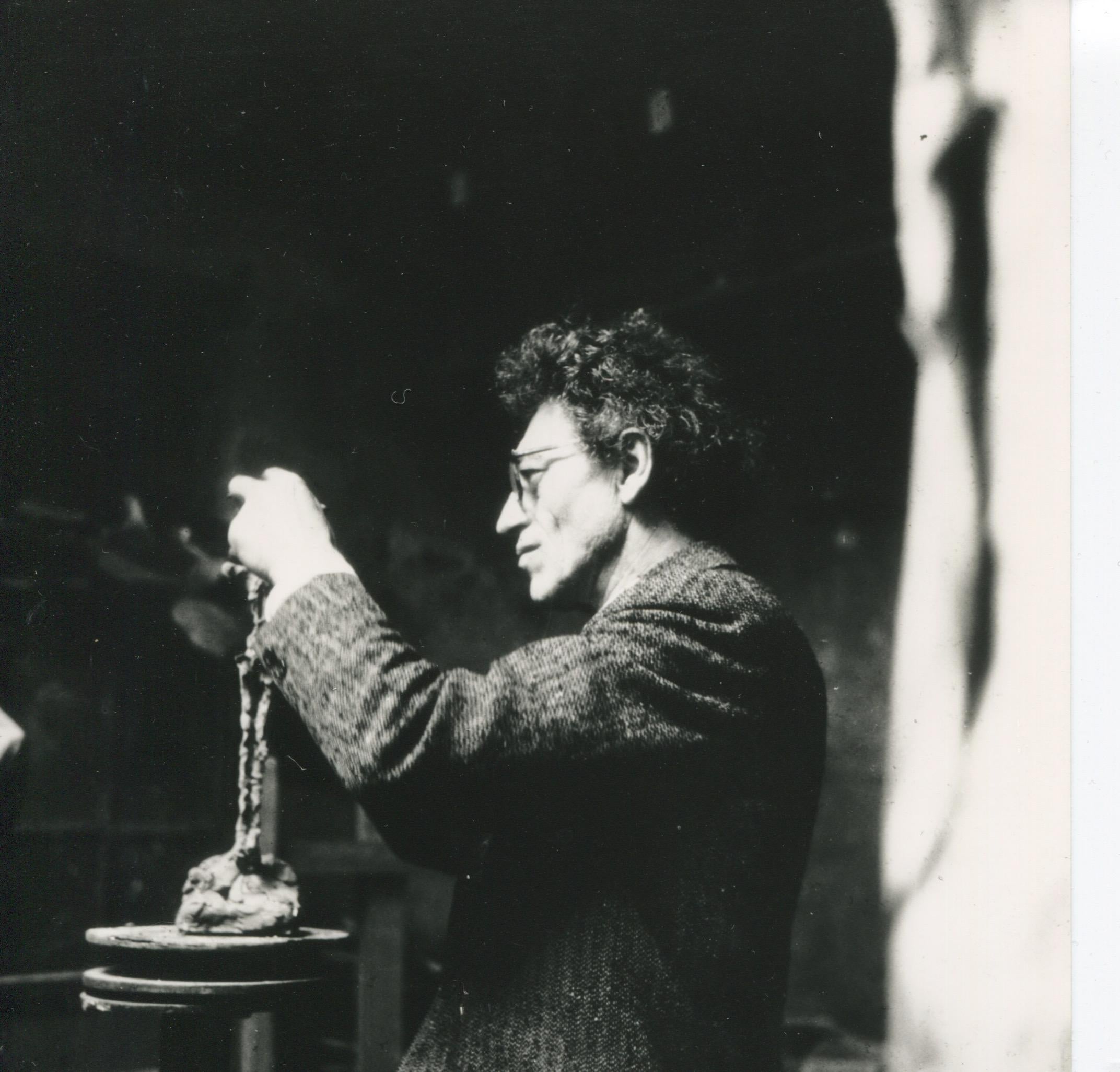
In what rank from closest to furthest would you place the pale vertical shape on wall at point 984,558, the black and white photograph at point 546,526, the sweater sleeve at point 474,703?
the sweater sleeve at point 474,703
the black and white photograph at point 546,526
the pale vertical shape on wall at point 984,558

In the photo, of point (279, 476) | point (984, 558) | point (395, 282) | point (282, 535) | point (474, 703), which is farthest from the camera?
point (395, 282)

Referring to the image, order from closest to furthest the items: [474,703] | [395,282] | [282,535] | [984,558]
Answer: [474,703], [282,535], [984,558], [395,282]

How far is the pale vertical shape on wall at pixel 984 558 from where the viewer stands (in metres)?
1.61

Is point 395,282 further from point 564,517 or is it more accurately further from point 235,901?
point 235,901

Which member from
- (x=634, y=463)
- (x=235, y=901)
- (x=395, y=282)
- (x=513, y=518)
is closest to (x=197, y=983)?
(x=235, y=901)

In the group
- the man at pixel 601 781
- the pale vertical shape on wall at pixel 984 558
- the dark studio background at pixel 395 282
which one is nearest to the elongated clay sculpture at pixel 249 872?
the dark studio background at pixel 395 282

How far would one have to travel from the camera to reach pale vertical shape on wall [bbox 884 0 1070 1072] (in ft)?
5.29

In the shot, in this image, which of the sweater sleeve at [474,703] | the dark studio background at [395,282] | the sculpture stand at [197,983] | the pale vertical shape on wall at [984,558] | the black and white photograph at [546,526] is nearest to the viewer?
the sweater sleeve at [474,703]

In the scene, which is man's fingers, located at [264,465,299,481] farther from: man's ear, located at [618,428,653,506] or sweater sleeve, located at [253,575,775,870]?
man's ear, located at [618,428,653,506]

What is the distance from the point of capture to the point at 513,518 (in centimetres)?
145

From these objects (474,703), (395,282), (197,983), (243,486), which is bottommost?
(197,983)

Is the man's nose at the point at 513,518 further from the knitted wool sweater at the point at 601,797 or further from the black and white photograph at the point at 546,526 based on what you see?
the knitted wool sweater at the point at 601,797

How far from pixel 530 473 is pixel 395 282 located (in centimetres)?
78

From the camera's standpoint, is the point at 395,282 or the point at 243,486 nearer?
the point at 243,486
